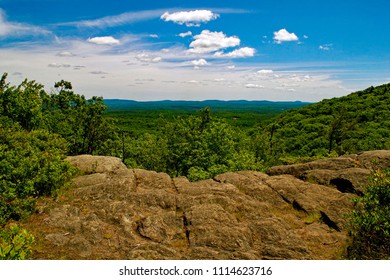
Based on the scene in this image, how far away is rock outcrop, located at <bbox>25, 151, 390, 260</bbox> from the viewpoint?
463 inches

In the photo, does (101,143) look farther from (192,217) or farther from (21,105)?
(192,217)

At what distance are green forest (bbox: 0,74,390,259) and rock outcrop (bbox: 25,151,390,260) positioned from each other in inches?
59.0

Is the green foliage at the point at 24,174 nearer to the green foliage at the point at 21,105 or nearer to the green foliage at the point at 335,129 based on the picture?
the green foliage at the point at 21,105

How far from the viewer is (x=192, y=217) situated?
47.0 ft

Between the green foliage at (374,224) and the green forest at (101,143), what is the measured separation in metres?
10.5

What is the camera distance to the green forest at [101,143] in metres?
14.8

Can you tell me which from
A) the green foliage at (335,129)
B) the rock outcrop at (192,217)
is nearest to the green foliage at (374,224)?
the rock outcrop at (192,217)

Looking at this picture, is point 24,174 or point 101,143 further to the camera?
point 101,143

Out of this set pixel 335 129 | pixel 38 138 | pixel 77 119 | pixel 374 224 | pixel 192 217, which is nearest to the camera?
pixel 374 224

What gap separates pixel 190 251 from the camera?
38.7ft

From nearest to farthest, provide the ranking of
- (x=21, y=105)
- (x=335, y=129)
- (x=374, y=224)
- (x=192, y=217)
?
(x=374, y=224) → (x=192, y=217) → (x=21, y=105) → (x=335, y=129)

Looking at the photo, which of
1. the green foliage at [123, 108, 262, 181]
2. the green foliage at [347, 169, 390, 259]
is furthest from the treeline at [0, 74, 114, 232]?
the green foliage at [347, 169, 390, 259]

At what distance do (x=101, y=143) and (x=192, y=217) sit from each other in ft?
104

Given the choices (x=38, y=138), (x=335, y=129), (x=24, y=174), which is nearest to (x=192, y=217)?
(x=24, y=174)
